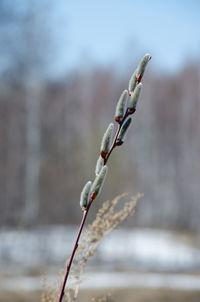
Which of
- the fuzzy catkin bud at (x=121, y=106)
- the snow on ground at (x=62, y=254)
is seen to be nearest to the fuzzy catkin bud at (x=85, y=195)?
Answer: the fuzzy catkin bud at (x=121, y=106)

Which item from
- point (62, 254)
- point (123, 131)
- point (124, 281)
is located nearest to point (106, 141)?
point (123, 131)

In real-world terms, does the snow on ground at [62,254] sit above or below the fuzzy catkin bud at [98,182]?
above

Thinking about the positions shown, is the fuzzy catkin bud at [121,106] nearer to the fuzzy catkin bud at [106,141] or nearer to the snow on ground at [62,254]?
the fuzzy catkin bud at [106,141]

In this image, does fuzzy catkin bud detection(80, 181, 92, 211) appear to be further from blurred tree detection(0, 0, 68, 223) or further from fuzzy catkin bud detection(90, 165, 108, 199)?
blurred tree detection(0, 0, 68, 223)

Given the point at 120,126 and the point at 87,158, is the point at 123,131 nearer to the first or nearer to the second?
the point at 120,126

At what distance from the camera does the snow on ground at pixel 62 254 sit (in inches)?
351

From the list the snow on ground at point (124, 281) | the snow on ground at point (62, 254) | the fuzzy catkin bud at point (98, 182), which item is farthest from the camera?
the snow on ground at point (62, 254)

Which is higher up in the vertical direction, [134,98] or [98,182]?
[134,98]

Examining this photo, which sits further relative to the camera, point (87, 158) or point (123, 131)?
point (87, 158)

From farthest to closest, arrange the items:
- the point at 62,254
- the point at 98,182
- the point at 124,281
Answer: the point at 62,254 < the point at 124,281 < the point at 98,182

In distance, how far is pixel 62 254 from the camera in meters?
9.76

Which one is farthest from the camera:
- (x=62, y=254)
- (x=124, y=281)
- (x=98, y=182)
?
(x=62, y=254)

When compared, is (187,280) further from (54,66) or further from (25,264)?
(54,66)

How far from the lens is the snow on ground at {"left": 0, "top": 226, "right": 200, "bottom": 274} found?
891 cm
